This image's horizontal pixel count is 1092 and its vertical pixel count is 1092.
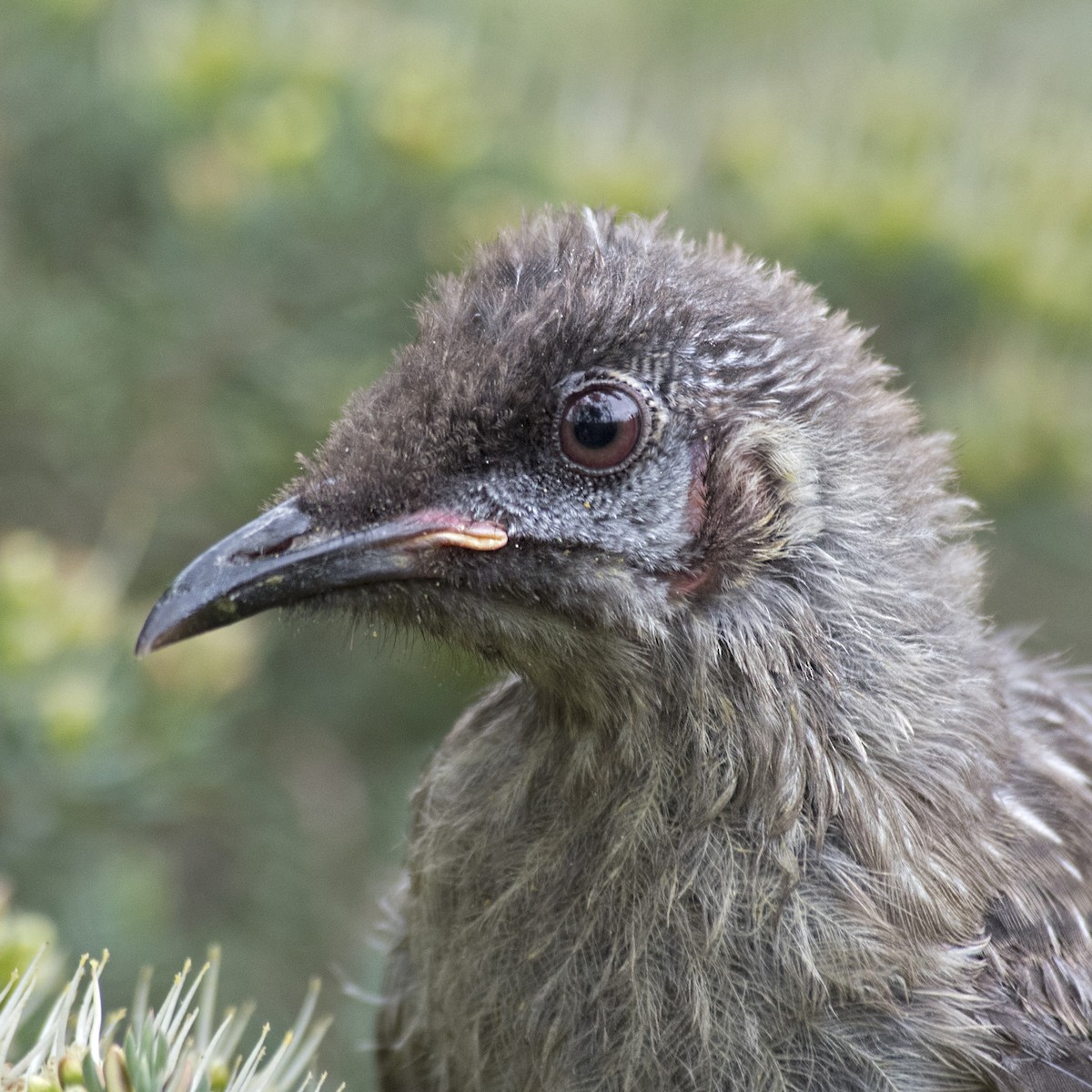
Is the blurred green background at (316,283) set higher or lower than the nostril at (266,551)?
higher

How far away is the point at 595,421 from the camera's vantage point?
6.77 ft

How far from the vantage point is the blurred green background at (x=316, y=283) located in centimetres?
414

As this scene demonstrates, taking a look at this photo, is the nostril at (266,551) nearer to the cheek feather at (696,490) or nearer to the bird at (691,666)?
the bird at (691,666)

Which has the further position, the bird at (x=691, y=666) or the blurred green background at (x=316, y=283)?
the blurred green background at (x=316, y=283)

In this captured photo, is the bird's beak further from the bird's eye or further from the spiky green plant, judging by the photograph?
the spiky green plant

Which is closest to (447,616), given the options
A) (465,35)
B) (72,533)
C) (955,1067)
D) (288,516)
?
(288,516)

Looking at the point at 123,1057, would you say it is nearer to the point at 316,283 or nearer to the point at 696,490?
the point at 696,490

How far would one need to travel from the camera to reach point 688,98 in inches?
224

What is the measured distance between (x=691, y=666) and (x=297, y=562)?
0.60 metres

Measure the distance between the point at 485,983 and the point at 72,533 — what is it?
2.70 meters

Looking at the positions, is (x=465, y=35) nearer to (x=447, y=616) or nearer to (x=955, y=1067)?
(x=447, y=616)

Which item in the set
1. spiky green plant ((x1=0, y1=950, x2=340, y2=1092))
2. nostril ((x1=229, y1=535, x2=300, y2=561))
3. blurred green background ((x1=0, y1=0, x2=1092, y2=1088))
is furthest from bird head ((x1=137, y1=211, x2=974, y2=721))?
blurred green background ((x1=0, y1=0, x2=1092, y2=1088))

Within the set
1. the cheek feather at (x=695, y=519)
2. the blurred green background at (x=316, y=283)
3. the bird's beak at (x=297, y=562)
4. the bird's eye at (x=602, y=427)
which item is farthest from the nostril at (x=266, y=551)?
the blurred green background at (x=316, y=283)

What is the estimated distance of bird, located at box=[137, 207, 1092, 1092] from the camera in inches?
82.4
